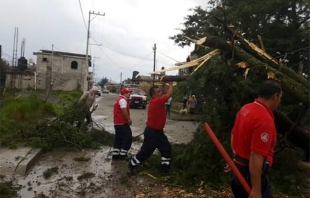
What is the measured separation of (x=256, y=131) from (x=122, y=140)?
4.52 metres

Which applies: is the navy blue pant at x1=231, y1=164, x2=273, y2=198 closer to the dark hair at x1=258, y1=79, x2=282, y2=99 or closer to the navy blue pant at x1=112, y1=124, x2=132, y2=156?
the dark hair at x1=258, y1=79, x2=282, y2=99

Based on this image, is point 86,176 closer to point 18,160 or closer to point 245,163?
point 18,160

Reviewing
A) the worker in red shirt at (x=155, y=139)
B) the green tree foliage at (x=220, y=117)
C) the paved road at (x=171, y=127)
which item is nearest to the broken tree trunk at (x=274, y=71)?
the green tree foliage at (x=220, y=117)

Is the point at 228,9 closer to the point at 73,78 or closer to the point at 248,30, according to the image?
the point at 248,30

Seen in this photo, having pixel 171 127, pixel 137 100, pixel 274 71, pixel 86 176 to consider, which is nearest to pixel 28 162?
pixel 86 176

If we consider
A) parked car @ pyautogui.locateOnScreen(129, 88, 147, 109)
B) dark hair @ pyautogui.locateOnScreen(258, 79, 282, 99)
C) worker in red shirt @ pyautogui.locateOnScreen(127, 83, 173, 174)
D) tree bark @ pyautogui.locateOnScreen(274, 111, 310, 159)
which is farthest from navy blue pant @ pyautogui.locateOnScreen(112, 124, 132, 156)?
parked car @ pyautogui.locateOnScreen(129, 88, 147, 109)

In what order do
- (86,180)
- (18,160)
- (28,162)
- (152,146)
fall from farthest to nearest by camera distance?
1. (18,160)
2. (28,162)
3. (152,146)
4. (86,180)

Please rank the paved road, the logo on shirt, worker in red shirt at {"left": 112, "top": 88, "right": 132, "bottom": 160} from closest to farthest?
the logo on shirt → worker in red shirt at {"left": 112, "top": 88, "right": 132, "bottom": 160} → the paved road

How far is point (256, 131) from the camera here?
A: 8.66 ft

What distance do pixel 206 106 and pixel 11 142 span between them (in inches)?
192

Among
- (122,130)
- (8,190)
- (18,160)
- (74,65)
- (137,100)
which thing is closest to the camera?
(8,190)

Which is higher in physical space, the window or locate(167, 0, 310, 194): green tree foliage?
the window

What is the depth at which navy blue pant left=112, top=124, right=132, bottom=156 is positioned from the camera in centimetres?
677

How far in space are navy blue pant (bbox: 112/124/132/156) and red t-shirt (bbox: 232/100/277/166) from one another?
13.4ft
